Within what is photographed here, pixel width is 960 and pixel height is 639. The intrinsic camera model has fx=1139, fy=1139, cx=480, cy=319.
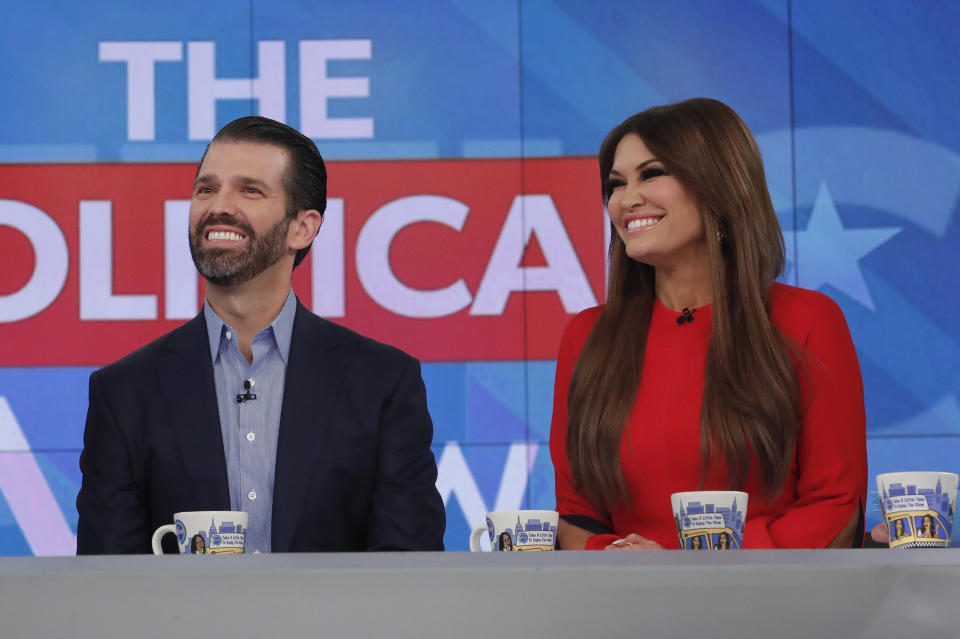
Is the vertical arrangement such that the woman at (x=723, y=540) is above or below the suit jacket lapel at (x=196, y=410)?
below

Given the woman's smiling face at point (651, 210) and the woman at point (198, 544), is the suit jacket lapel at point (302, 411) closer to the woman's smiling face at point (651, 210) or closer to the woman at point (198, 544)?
the woman at point (198, 544)

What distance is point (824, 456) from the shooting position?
182cm

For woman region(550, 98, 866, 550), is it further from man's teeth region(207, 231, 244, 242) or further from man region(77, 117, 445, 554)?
man's teeth region(207, 231, 244, 242)

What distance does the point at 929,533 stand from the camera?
132cm

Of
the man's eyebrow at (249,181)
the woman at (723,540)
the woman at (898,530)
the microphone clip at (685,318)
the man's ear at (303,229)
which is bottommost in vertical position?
the woman at (723,540)

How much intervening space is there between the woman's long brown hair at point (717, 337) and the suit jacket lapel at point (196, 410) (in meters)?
0.59

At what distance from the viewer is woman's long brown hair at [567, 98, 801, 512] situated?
1.82 metres

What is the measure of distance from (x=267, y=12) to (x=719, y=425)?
9.51 ft

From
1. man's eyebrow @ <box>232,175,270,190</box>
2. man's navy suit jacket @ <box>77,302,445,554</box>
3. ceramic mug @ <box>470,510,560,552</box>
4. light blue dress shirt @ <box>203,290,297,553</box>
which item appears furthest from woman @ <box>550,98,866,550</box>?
man's eyebrow @ <box>232,175,270,190</box>

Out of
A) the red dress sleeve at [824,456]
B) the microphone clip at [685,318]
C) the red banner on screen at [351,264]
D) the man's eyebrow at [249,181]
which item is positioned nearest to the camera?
the red dress sleeve at [824,456]

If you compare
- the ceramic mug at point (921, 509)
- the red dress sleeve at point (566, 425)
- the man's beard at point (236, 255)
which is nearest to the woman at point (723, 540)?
→ the ceramic mug at point (921, 509)

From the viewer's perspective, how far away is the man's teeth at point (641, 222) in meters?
1.97

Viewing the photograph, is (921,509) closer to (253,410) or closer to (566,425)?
(566,425)

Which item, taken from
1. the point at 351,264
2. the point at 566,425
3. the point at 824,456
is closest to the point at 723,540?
the point at 824,456
